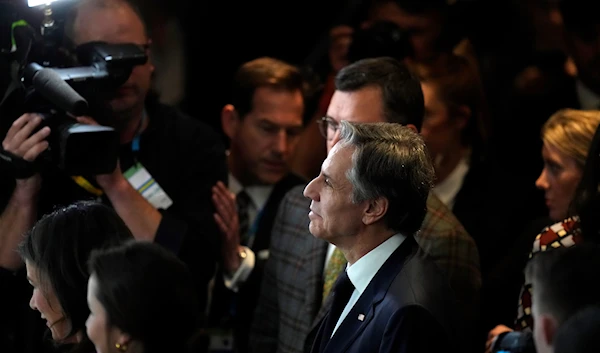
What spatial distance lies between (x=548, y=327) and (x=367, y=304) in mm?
495

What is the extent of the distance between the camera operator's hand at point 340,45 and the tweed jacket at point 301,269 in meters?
Answer: 1.20

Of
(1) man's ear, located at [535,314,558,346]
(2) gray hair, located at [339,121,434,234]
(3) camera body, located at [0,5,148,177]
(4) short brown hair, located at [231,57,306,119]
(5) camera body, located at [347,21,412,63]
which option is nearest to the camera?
(1) man's ear, located at [535,314,558,346]

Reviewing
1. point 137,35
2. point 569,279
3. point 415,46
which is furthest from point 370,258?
point 415,46

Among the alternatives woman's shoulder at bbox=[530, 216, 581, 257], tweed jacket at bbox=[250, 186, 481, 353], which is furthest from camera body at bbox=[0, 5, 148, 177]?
woman's shoulder at bbox=[530, 216, 581, 257]

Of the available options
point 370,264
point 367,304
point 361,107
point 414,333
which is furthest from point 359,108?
point 414,333

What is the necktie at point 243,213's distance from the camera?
3.61 m

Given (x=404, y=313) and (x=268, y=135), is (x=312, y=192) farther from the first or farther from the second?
(x=268, y=135)

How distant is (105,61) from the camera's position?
293 centimetres

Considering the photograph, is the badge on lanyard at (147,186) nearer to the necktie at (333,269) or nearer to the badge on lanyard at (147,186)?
the badge on lanyard at (147,186)

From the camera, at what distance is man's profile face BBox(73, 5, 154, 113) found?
10.2 ft

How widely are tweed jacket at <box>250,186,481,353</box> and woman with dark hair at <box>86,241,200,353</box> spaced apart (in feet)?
2.33

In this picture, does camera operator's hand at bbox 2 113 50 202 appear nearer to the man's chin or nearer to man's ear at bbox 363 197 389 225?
the man's chin

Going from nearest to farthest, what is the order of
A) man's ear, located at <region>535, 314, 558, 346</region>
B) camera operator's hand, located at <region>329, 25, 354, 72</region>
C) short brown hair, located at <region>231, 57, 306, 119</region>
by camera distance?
man's ear, located at <region>535, 314, 558, 346</region> < short brown hair, located at <region>231, 57, 306, 119</region> < camera operator's hand, located at <region>329, 25, 354, 72</region>

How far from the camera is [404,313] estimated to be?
2.21 m
